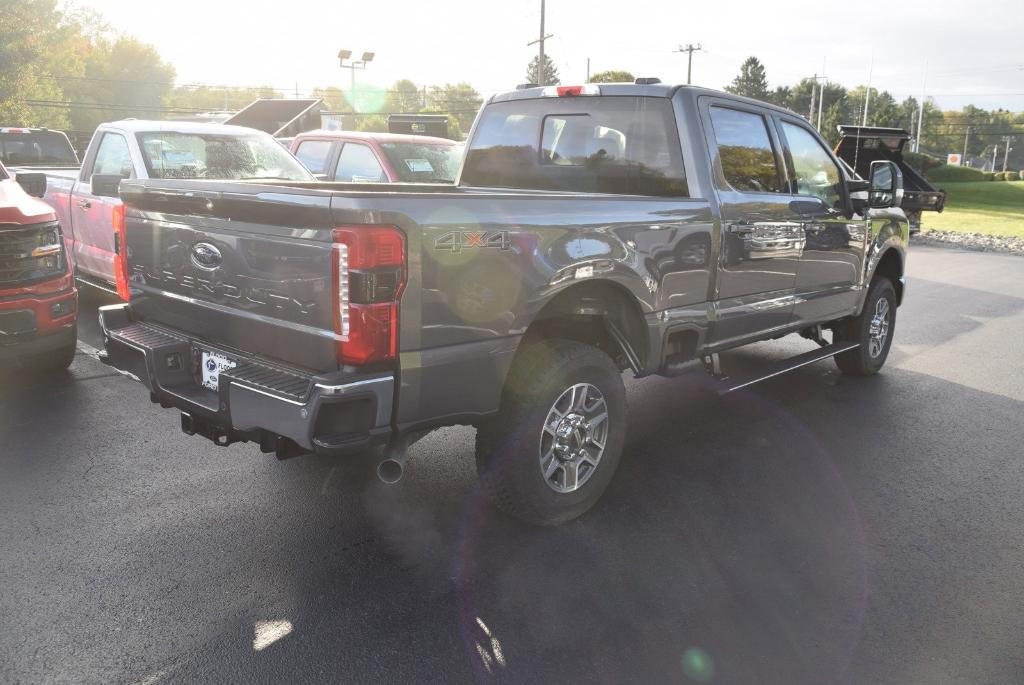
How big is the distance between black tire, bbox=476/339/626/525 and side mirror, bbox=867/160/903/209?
10.2 ft

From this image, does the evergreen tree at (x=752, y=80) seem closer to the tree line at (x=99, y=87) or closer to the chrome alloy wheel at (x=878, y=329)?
the tree line at (x=99, y=87)

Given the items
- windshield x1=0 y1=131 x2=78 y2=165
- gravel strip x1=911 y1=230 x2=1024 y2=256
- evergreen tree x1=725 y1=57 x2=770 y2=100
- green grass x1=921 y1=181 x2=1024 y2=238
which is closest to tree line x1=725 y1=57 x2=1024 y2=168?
evergreen tree x1=725 y1=57 x2=770 y2=100

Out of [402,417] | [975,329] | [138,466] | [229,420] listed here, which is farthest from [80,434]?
[975,329]

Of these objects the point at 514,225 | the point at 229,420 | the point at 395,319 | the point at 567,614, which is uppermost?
the point at 514,225

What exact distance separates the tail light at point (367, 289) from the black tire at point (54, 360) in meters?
4.04

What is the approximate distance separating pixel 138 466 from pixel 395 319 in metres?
2.42

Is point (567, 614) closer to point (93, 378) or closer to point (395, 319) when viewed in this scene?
point (395, 319)

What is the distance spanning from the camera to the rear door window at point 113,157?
8.05 meters

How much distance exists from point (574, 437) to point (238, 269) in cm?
171

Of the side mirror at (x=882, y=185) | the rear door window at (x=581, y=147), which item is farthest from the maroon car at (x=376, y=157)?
the side mirror at (x=882, y=185)

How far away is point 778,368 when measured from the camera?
541 centimetres

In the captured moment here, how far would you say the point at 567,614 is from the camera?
10.6 feet

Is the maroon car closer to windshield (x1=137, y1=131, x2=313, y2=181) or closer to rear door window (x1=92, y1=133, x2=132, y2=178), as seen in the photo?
windshield (x1=137, y1=131, x2=313, y2=181)

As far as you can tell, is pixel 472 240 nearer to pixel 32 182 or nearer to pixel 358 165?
pixel 32 182
